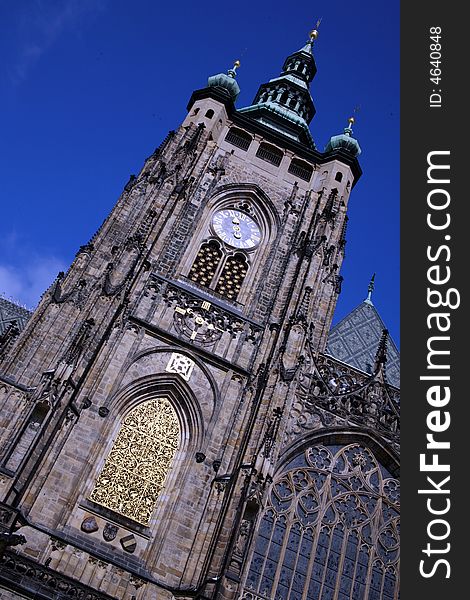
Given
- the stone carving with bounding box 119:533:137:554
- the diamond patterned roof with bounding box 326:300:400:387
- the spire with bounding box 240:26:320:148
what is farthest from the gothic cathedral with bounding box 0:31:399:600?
the spire with bounding box 240:26:320:148

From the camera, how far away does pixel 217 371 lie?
1672cm

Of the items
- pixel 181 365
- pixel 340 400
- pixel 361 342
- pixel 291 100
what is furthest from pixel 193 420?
pixel 291 100

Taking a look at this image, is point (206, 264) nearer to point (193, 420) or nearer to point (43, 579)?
point (193, 420)

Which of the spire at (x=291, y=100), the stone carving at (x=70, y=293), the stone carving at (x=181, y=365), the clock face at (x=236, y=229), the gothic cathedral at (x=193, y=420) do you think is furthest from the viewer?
the spire at (x=291, y=100)

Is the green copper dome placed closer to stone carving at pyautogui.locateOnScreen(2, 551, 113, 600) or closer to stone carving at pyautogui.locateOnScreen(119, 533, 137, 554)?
stone carving at pyautogui.locateOnScreen(119, 533, 137, 554)

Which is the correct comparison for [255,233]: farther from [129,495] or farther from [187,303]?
[129,495]

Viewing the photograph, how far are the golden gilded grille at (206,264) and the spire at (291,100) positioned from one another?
601 cm

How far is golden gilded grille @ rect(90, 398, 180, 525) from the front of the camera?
14.3m

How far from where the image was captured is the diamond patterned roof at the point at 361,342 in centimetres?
2064

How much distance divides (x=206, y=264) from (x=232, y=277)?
761 millimetres

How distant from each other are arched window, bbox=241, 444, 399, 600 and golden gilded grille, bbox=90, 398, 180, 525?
225 cm

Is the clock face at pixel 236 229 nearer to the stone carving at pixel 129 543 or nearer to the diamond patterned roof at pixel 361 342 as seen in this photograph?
the diamond patterned roof at pixel 361 342

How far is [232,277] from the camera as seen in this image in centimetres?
1948

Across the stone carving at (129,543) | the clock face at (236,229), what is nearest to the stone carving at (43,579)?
the stone carving at (129,543)
